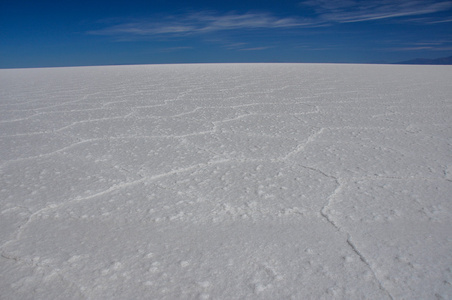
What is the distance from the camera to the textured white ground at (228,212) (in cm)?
64

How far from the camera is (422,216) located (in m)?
0.88

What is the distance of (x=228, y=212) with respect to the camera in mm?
913

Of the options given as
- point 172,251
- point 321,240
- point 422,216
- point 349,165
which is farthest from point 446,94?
point 172,251

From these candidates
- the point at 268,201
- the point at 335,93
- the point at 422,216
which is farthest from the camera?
the point at 335,93

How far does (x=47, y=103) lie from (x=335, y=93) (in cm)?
284

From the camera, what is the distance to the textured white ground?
64 centimetres

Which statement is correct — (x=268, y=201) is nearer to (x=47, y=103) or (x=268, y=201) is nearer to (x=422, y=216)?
(x=422, y=216)

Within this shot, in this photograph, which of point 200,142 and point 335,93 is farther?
point 335,93

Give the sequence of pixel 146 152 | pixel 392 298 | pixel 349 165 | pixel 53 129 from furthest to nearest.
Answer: pixel 53 129, pixel 146 152, pixel 349 165, pixel 392 298

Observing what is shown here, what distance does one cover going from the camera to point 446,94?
10.9 feet

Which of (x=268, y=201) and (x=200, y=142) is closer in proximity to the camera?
(x=268, y=201)

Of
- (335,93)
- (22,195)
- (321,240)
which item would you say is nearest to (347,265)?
(321,240)

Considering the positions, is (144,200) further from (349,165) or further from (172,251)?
(349,165)

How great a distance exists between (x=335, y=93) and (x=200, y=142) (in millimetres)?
2327
